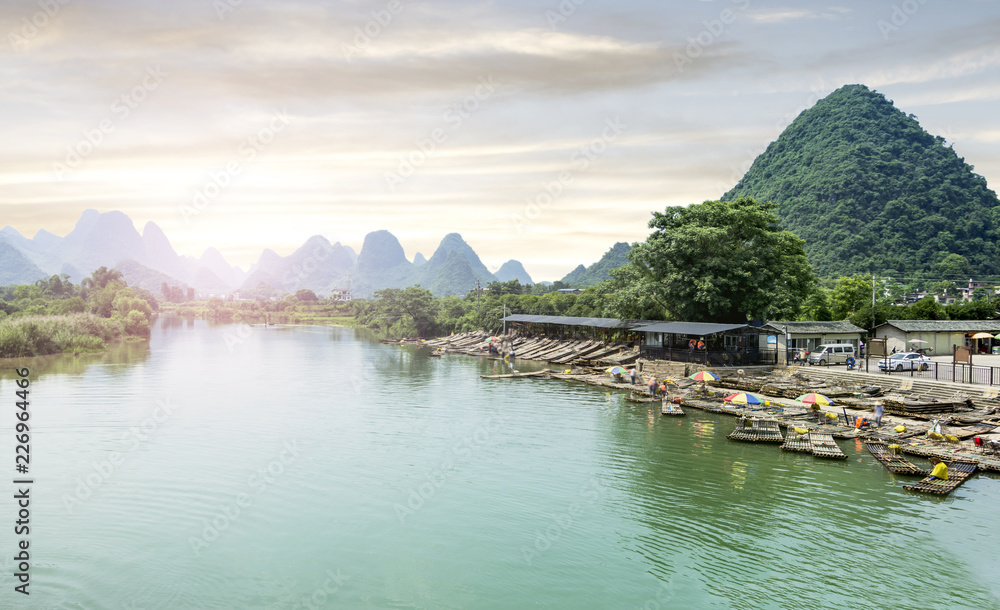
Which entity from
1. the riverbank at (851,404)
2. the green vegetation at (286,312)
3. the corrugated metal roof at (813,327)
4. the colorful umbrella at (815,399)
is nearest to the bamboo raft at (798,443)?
the riverbank at (851,404)

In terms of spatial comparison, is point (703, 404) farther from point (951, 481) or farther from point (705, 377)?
point (951, 481)

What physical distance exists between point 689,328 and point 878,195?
314ft

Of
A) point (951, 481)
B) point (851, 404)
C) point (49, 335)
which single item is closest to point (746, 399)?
point (851, 404)

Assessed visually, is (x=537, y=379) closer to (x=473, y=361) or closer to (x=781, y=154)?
(x=473, y=361)

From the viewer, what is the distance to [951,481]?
19.4m

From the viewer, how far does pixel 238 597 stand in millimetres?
13438

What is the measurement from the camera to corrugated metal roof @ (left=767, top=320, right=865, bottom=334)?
45094mm

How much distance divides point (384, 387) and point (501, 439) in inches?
812

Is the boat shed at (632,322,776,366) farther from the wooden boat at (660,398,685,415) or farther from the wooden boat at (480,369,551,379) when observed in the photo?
the wooden boat at (480,369,551,379)

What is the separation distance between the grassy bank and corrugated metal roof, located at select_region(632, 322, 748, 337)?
64805 millimetres

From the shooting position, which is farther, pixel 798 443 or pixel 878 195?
pixel 878 195

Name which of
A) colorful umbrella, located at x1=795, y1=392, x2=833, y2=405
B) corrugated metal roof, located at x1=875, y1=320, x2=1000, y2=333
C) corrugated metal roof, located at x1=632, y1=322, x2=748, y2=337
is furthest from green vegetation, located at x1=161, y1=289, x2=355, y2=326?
colorful umbrella, located at x1=795, y1=392, x2=833, y2=405

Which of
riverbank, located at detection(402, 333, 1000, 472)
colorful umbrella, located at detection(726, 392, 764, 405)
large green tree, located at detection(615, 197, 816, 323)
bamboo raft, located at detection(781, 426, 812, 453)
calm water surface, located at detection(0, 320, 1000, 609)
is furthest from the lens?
large green tree, located at detection(615, 197, 816, 323)

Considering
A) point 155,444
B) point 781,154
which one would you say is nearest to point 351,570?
point 155,444
